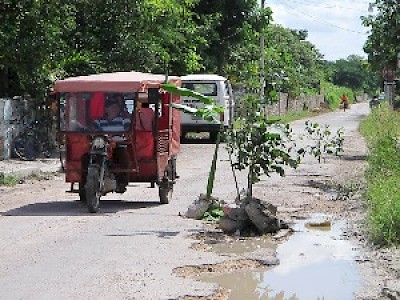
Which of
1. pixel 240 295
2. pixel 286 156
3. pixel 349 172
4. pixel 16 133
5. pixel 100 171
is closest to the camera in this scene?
pixel 240 295

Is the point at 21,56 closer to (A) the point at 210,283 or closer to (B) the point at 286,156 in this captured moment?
(B) the point at 286,156

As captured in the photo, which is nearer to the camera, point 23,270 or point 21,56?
point 23,270

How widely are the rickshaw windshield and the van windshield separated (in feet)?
52.0

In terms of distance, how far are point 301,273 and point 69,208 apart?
5852 millimetres

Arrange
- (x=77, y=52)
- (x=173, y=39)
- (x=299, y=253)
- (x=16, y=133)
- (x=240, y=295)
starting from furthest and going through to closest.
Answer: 1. (x=173, y=39)
2. (x=77, y=52)
3. (x=16, y=133)
4. (x=299, y=253)
5. (x=240, y=295)

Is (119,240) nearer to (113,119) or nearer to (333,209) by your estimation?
(113,119)

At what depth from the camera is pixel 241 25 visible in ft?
130

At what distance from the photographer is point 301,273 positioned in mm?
9625

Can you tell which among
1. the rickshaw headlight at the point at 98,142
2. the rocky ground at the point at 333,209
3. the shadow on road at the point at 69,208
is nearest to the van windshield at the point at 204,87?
the rocky ground at the point at 333,209

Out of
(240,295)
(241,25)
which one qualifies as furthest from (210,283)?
(241,25)

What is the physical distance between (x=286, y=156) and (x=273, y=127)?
470 millimetres

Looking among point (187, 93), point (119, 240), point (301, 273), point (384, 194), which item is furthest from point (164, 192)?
point (301, 273)

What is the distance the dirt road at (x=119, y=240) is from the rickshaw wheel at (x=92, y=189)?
0.19 metres

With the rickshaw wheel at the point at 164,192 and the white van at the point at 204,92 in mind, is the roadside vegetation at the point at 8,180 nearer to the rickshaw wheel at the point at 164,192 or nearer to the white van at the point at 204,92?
the rickshaw wheel at the point at 164,192
